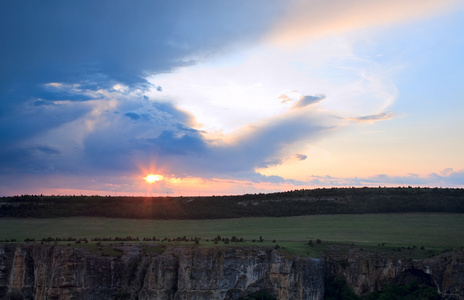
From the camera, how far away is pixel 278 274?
38.1 metres

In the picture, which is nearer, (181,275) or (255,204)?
(181,275)

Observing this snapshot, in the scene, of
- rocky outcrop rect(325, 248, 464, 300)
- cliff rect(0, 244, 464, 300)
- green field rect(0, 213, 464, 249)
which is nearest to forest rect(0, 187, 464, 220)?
green field rect(0, 213, 464, 249)

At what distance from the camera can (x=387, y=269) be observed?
37.4 m

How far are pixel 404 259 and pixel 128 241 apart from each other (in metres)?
29.0

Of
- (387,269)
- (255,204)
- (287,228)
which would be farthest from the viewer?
(255,204)

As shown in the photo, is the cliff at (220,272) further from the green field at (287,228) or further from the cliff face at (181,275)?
the green field at (287,228)

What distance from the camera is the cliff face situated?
37562mm

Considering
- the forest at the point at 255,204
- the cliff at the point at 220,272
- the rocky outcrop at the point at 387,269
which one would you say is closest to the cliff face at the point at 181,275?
the cliff at the point at 220,272

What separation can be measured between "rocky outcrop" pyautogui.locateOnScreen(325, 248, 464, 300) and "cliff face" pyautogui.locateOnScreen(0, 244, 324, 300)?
Answer: 7.72ft

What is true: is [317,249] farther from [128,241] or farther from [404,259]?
[128,241]

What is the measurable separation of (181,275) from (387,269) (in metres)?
18.6

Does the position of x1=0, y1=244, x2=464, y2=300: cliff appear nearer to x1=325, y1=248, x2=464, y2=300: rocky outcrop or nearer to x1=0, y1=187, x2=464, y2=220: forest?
x1=325, y1=248, x2=464, y2=300: rocky outcrop

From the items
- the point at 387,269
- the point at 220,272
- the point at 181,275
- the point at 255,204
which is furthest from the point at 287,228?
the point at 181,275

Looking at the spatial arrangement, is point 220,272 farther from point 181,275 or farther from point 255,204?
point 255,204
